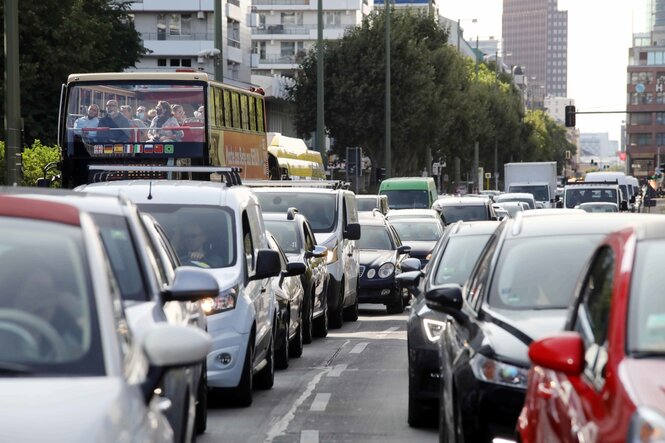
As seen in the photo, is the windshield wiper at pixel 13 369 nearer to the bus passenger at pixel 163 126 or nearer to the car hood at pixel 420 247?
the bus passenger at pixel 163 126

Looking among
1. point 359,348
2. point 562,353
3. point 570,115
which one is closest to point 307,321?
point 359,348

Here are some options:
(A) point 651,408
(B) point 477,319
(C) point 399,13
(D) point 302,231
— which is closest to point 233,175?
(D) point 302,231

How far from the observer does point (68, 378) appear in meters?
4.92

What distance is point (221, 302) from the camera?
1247 centimetres

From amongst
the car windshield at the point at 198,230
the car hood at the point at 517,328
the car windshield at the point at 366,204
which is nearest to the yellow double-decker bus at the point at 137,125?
the car windshield at the point at 366,204

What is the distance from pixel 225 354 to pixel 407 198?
3618cm

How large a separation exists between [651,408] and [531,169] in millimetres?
68884

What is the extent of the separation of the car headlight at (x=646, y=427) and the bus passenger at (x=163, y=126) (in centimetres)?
2377

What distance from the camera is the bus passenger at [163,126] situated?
27891 mm

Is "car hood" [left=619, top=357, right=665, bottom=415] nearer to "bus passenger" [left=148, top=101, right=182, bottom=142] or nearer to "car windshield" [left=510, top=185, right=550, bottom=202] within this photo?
"bus passenger" [left=148, top=101, right=182, bottom=142]

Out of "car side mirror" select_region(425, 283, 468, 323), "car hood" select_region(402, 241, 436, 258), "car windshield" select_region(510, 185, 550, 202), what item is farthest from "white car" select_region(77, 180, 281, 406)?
"car windshield" select_region(510, 185, 550, 202)

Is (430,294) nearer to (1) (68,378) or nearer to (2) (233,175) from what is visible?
(1) (68,378)

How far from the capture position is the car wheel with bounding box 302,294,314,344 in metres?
18.9

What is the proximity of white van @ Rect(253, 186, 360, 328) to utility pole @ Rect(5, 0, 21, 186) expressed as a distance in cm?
315
